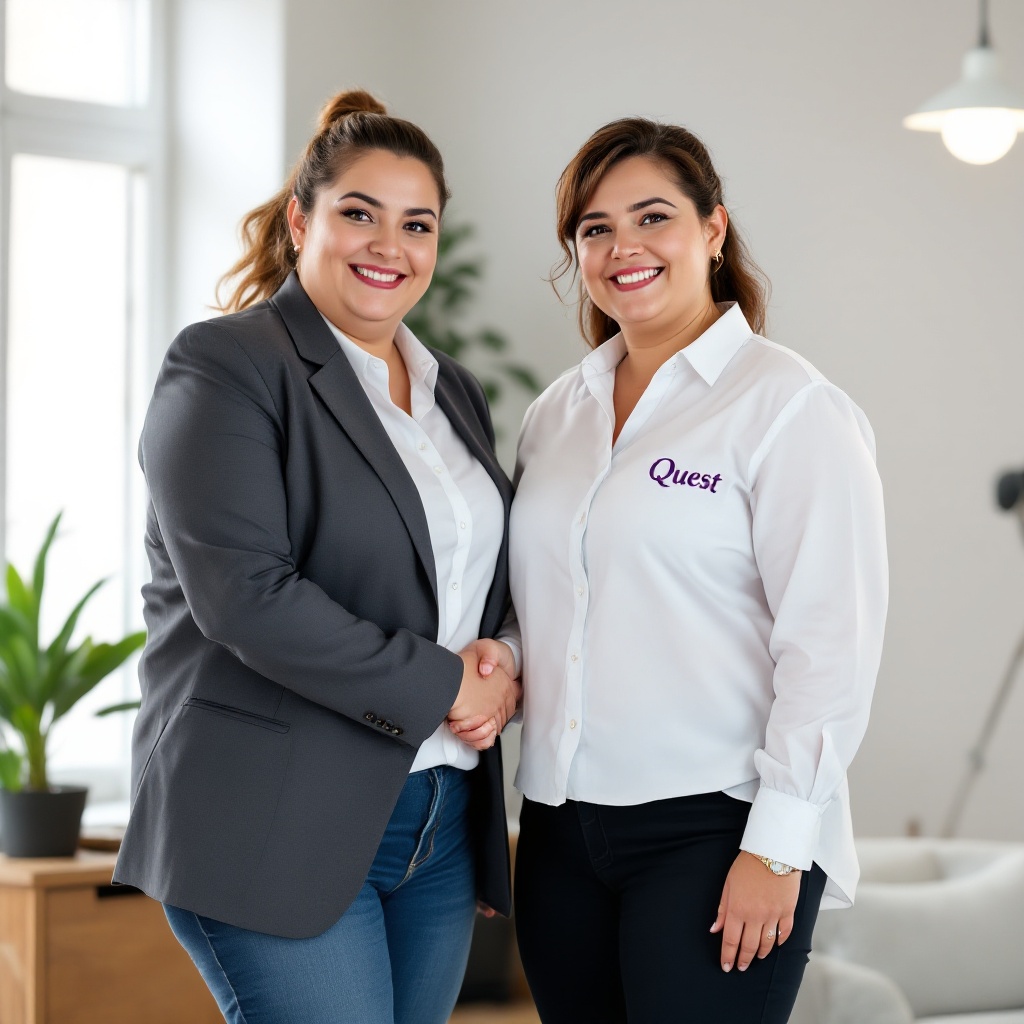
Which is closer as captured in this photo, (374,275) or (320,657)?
(320,657)

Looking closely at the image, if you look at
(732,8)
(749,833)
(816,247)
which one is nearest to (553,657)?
(749,833)

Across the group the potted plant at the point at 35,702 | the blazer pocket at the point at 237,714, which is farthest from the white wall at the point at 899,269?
the blazer pocket at the point at 237,714

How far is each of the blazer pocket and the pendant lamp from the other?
224 centimetres

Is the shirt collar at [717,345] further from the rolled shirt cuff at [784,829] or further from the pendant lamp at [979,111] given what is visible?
the pendant lamp at [979,111]

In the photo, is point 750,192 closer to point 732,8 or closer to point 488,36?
point 732,8

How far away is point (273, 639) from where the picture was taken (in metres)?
1.50

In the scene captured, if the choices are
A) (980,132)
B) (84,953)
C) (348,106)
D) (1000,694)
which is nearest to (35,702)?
(84,953)

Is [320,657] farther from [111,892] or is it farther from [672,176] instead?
[111,892]

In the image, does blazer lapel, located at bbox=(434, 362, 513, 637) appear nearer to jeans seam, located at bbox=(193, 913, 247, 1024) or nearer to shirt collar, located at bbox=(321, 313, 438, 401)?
shirt collar, located at bbox=(321, 313, 438, 401)

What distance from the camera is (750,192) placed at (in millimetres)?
3572

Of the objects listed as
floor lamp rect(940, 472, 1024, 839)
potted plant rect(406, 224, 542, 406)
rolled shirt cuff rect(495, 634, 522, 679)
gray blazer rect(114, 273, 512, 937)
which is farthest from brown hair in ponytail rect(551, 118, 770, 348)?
potted plant rect(406, 224, 542, 406)

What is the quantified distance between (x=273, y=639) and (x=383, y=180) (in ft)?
2.19

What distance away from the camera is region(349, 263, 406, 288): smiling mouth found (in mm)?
1763

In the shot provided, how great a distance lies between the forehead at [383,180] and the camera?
1761 millimetres
